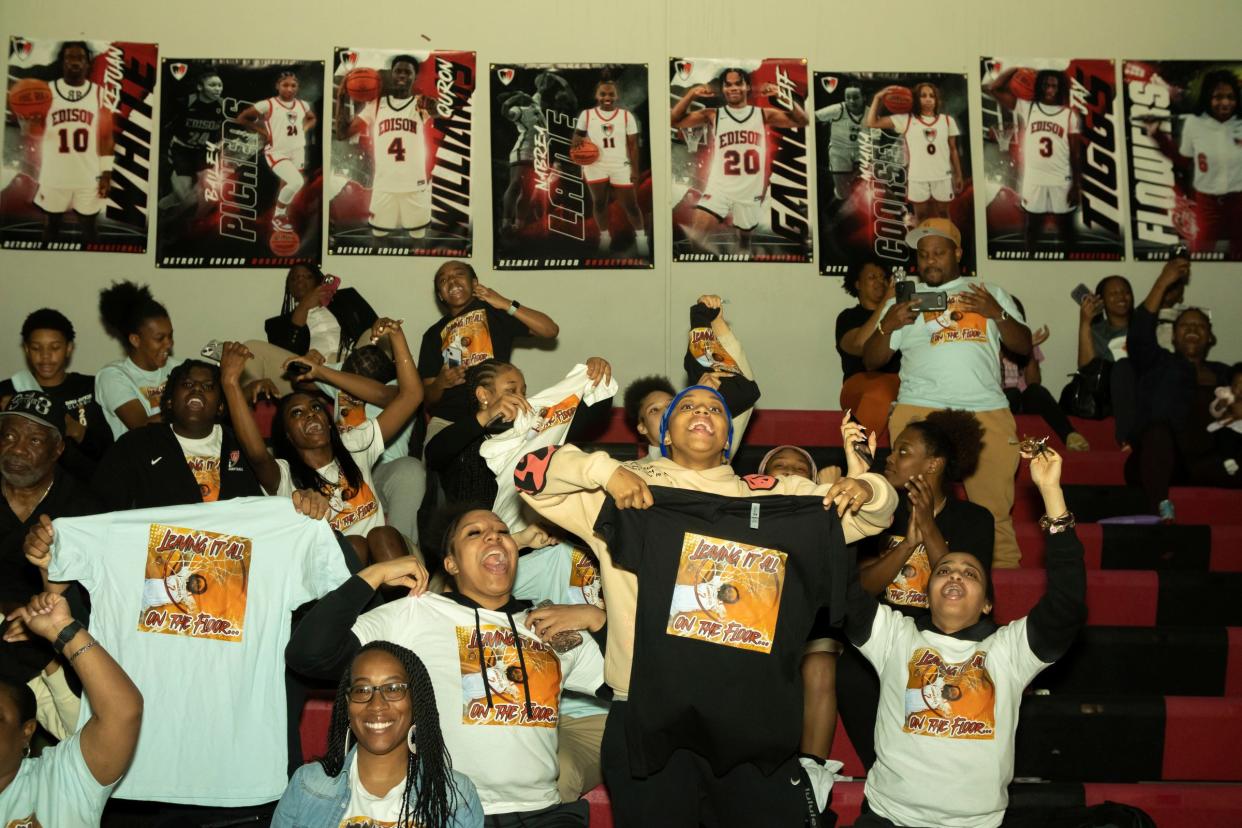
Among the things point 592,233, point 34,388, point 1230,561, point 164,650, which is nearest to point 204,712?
point 164,650

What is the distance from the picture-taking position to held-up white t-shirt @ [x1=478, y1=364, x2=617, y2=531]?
13.7 ft

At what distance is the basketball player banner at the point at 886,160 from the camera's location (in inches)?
309

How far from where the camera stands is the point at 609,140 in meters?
7.83

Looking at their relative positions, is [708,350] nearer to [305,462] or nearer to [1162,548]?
[305,462]

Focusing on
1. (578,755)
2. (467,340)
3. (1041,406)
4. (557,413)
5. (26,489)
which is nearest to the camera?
(578,755)

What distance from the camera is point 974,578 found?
145 inches

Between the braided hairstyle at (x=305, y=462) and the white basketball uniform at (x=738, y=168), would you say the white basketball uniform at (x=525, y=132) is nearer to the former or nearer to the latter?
the white basketball uniform at (x=738, y=168)

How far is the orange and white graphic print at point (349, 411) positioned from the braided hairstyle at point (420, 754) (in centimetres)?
267

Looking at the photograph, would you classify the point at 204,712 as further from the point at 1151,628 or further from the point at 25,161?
the point at 25,161

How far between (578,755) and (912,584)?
1.29 meters

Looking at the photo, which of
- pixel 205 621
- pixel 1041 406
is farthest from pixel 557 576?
pixel 1041 406

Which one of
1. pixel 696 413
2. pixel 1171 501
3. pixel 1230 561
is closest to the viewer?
pixel 696 413

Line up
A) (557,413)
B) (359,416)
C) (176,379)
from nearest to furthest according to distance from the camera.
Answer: (557,413), (176,379), (359,416)

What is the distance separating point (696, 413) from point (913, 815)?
131 cm
